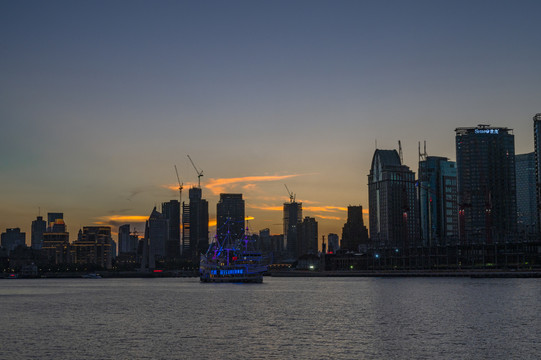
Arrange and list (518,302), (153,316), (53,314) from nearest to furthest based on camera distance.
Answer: (153,316) < (53,314) < (518,302)

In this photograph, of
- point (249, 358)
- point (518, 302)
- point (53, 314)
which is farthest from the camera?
point (518, 302)

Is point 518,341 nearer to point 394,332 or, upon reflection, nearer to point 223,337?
point 394,332

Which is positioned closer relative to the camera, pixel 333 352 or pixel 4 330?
pixel 333 352

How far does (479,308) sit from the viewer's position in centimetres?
12294

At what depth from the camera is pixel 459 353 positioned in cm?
6975

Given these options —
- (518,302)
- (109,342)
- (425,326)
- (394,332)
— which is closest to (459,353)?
(394,332)

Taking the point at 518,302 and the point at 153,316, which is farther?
the point at 518,302

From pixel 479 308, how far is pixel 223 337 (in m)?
58.3

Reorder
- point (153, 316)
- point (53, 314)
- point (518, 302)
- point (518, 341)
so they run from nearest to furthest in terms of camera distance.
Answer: point (518, 341)
point (153, 316)
point (53, 314)
point (518, 302)

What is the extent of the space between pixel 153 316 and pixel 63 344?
117 feet

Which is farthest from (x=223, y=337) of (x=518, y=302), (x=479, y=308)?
(x=518, y=302)

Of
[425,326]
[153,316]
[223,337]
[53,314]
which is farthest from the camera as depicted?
[53,314]

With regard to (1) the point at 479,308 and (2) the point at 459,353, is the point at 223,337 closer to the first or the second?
(2) the point at 459,353

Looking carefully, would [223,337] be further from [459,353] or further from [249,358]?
[459,353]
